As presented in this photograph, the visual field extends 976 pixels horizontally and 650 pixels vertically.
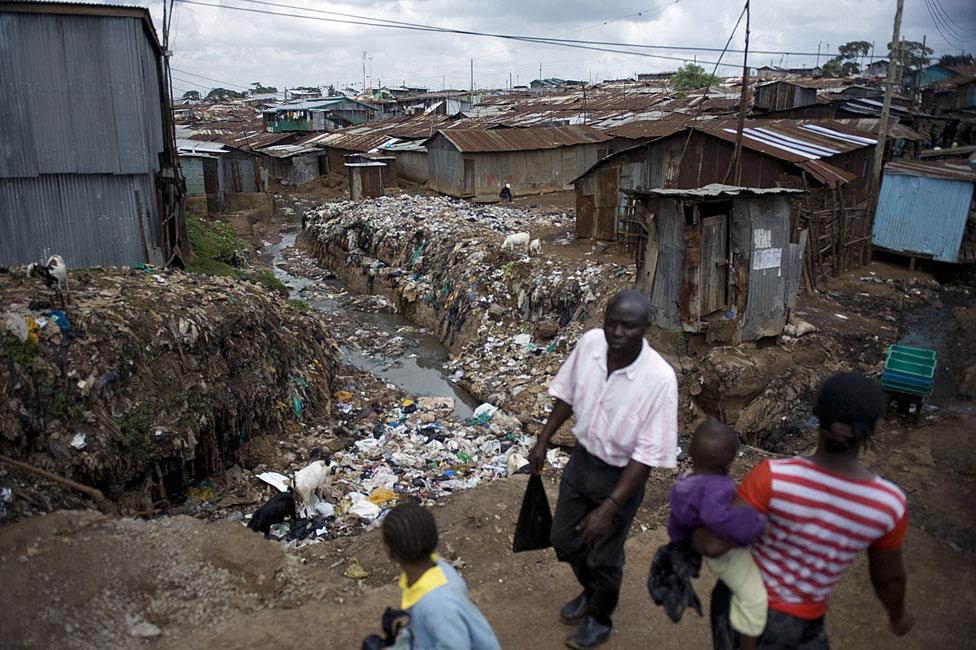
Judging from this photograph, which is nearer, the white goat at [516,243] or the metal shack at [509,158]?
the white goat at [516,243]

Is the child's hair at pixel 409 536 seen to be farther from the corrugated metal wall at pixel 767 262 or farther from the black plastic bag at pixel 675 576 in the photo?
the corrugated metal wall at pixel 767 262

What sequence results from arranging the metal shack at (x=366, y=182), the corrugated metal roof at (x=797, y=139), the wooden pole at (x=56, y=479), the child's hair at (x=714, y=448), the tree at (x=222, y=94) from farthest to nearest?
the tree at (x=222, y=94) → the metal shack at (x=366, y=182) → the corrugated metal roof at (x=797, y=139) → the wooden pole at (x=56, y=479) → the child's hair at (x=714, y=448)

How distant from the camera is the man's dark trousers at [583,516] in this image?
2637 mm

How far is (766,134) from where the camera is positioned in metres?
12.6

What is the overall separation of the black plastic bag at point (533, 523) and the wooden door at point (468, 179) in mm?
17517

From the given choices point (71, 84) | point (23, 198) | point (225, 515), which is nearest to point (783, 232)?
point (225, 515)

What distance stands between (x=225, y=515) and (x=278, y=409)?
1422 mm

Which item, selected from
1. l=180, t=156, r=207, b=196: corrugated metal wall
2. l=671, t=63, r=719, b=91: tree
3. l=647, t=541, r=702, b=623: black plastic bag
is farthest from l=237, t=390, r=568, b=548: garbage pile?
l=671, t=63, r=719, b=91: tree

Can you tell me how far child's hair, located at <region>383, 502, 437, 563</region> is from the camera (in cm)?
188

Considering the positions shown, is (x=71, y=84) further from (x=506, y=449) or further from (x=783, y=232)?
(x=783, y=232)

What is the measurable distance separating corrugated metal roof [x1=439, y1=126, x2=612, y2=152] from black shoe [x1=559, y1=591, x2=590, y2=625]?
17383 mm

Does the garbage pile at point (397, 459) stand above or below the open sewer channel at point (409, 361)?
above

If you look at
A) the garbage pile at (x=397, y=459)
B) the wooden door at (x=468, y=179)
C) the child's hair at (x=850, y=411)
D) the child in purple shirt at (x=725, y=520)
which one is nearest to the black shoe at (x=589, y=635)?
the child in purple shirt at (x=725, y=520)

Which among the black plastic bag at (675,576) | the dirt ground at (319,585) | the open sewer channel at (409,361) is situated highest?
the black plastic bag at (675,576)
